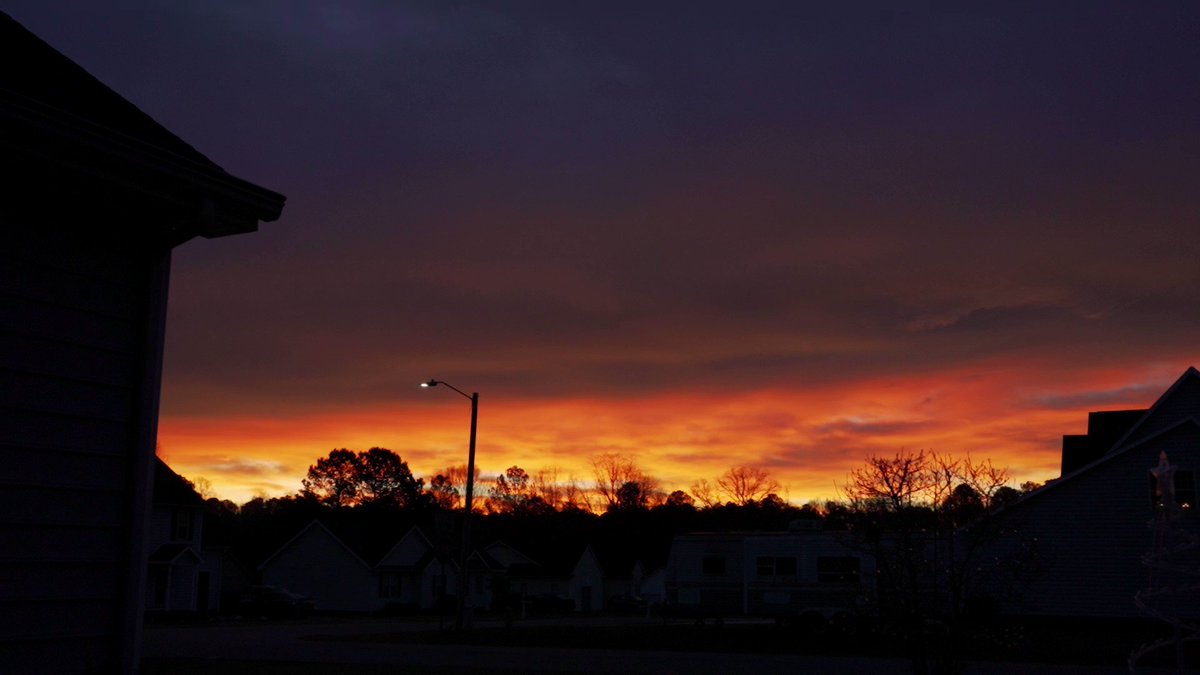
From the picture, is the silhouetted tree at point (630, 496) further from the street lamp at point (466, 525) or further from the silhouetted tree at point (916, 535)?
the silhouetted tree at point (916, 535)

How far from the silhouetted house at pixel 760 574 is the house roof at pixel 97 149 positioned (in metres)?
30.4

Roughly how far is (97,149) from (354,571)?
6307cm

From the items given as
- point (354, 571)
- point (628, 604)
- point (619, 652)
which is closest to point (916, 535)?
point (619, 652)

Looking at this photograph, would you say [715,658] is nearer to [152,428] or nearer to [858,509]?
[858,509]

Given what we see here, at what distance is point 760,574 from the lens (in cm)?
3769

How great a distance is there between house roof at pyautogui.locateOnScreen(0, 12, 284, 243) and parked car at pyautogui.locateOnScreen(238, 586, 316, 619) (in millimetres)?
52241

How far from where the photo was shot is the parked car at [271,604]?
55281 mm

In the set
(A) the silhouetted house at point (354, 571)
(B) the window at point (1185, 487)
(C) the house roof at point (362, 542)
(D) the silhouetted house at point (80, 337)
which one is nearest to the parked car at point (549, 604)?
(A) the silhouetted house at point (354, 571)

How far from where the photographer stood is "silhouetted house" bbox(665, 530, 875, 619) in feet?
119

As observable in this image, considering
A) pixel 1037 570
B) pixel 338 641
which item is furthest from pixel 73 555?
pixel 1037 570

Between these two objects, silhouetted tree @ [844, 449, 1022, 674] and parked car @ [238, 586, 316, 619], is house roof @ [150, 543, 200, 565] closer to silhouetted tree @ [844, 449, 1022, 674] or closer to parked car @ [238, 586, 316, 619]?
parked car @ [238, 586, 316, 619]

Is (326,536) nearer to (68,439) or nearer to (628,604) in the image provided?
(628,604)

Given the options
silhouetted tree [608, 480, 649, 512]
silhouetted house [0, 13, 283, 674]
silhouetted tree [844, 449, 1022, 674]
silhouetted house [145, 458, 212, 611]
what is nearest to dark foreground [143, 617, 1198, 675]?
silhouetted tree [844, 449, 1022, 674]

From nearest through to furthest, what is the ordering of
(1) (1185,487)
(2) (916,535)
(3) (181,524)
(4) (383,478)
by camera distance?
1. (2) (916,535)
2. (1) (1185,487)
3. (3) (181,524)
4. (4) (383,478)
